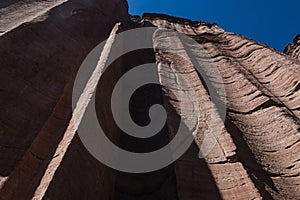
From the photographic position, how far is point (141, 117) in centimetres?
588

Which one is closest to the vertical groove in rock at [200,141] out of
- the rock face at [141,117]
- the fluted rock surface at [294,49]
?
the rock face at [141,117]

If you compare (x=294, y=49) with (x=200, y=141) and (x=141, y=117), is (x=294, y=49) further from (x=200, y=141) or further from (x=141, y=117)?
(x=200, y=141)

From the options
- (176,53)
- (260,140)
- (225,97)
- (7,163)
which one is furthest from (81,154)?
(176,53)

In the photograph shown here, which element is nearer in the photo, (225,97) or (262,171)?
(262,171)

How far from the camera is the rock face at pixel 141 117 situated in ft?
11.7

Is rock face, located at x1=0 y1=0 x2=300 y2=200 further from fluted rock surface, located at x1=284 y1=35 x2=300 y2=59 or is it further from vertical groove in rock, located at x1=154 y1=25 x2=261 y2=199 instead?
fluted rock surface, located at x1=284 y1=35 x2=300 y2=59

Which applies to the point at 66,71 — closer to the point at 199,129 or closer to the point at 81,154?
the point at 199,129

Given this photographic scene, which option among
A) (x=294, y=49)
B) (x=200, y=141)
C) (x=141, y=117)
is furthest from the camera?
(x=294, y=49)

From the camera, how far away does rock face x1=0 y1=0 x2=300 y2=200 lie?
3562 mm

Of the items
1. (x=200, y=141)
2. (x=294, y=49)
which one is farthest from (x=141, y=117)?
(x=294, y=49)

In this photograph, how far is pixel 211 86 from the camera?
731 centimetres

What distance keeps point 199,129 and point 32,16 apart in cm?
434

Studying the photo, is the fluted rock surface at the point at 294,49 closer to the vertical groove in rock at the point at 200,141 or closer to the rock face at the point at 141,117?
the rock face at the point at 141,117

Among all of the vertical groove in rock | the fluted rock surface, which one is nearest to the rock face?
the vertical groove in rock
